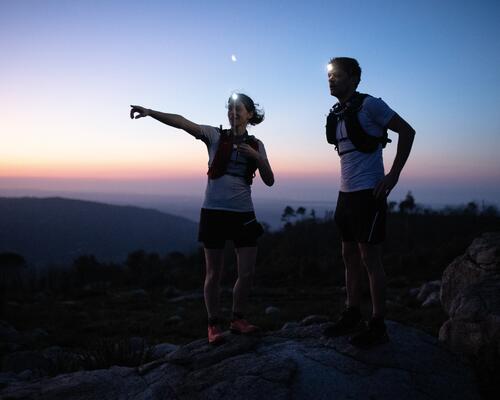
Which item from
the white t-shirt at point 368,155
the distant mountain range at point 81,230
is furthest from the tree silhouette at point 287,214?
the distant mountain range at point 81,230

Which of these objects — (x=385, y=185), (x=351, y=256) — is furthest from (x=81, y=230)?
(x=385, y=185)

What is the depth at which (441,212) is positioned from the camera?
53.7m

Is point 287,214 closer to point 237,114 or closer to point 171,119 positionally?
point 237,114

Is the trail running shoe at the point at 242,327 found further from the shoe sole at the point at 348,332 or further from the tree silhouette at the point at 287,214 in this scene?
the tree silhouette at the point at 287,214

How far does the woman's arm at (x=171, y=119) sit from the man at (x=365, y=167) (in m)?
1.23

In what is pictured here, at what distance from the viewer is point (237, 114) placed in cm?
375

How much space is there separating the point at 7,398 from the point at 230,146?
310 cm

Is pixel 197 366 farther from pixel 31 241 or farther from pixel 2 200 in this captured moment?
pixel 2 200

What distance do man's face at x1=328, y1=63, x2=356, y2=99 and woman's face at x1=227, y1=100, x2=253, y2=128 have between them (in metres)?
0.80

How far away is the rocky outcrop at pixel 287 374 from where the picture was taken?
9.82 feet

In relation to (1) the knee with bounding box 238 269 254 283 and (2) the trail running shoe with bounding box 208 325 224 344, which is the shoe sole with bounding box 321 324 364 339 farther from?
(2) the trail running shoe with bounding box 208 325 224 344

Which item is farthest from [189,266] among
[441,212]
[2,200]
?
[2,200]

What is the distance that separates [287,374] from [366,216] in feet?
4.41

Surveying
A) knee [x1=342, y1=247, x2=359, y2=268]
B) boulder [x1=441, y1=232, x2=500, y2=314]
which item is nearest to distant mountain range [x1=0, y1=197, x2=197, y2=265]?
boulder [x1=441, y1=232, x2=500, y2=314]
